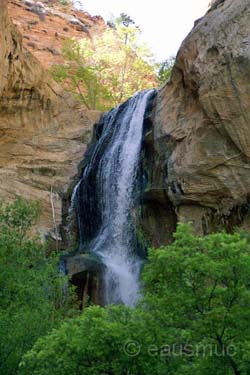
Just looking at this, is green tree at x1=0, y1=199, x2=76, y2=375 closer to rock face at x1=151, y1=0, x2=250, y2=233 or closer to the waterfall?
the waterfall

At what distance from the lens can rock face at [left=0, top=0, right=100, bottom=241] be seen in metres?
22.0

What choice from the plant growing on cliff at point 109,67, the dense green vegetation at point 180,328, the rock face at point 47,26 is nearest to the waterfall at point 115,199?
the dense green vegetation at point 180,328

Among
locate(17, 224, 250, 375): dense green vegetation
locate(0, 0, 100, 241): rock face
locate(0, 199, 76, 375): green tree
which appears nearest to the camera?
locate(17, 224, 250, 375): dense green vegetation

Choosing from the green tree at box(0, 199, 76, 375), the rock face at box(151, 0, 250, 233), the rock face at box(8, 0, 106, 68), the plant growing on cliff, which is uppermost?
the rock face at box(8, 0, 106, 68)

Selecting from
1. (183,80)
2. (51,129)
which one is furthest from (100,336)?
(51,129)

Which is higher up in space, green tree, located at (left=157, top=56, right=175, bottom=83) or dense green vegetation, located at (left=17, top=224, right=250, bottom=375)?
green tree, located at (left=157, top=56, right=175, bottom=83)

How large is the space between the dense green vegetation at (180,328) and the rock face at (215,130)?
33.6 feet

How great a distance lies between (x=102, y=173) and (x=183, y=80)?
4.92 meters

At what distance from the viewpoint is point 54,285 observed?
41.7 ft

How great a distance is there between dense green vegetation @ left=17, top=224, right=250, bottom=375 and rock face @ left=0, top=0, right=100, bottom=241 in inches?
543

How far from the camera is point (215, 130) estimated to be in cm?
1791

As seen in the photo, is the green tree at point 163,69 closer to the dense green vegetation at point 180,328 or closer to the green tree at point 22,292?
the green tree at point 22,292

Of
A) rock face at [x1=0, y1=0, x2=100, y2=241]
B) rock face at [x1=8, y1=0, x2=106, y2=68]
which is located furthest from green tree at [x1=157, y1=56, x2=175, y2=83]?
rock face at [x1=0, y1=0, x2=100, y2=241]

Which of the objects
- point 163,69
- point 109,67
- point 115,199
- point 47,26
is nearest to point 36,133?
point 115,199
